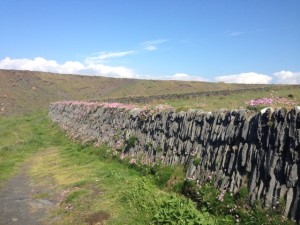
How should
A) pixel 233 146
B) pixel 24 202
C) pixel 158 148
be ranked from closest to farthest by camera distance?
pixel 233 146 < pixel 24 202 < pixel 158 148

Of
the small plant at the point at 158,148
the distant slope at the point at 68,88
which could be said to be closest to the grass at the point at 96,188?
the small plant at the point at 158,148

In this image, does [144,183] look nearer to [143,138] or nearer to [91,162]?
[143,138]

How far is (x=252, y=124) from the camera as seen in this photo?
1150 centimetres

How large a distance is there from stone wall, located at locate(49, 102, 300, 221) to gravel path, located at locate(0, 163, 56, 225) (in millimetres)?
5032

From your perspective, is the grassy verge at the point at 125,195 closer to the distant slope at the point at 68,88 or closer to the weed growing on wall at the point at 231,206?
the weed growing on wall at the point at 231,206

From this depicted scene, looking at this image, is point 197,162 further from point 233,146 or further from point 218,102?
point 218,102

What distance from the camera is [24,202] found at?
48.2ft

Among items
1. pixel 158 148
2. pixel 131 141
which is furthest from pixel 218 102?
pixel 158 148

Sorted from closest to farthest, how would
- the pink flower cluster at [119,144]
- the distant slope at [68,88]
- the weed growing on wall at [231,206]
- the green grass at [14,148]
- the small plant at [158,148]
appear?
1. the weed growing on wall at [231,206]
2. the small plant at [158,148]
3. the pink flower cluster at [119,144]
4. the green grass at [14,148]
5. the distant slope at [68,88]

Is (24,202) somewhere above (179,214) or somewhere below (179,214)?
below

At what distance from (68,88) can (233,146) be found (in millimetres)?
99203

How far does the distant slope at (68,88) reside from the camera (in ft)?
291

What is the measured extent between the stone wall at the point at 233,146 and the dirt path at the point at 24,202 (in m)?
4.91

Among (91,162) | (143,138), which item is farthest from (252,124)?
(91,162)
